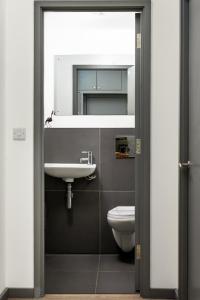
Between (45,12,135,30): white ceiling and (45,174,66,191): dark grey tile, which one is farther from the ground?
(45,12,135,30): white ceiling

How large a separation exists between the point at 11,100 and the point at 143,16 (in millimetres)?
1133

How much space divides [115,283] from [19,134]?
56.5 inches

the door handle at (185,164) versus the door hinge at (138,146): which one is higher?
the door hinge at (138,146)

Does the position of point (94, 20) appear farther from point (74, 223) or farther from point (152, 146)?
point (74, 223)

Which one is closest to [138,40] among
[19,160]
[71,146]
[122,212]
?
[19,160]

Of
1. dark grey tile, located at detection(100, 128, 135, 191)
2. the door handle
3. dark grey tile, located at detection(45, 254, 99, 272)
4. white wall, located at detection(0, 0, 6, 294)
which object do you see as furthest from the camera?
dark grey tile, located at detection(100, 128, 135, 191)

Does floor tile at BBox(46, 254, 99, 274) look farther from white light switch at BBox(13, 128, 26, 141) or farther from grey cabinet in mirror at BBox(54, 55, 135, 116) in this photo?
grey cabinet in mirror at BBox(54, 55, 135, 116)

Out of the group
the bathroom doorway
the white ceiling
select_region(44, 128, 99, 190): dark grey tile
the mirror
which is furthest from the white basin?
the white ceiling

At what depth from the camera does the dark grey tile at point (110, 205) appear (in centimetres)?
380

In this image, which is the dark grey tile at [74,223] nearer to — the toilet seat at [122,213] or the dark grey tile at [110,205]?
the dark grey tile at [110,205]

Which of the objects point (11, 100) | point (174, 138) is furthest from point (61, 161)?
point (174, 138)

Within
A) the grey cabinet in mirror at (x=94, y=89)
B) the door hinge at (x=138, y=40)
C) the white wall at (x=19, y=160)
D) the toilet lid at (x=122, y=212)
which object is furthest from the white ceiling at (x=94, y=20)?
the toilet lid at (x=122, y=212)

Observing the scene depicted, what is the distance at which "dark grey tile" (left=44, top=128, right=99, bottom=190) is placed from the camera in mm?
3793

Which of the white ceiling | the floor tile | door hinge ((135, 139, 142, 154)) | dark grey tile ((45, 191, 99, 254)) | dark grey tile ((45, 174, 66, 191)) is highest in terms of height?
the white ceiling
